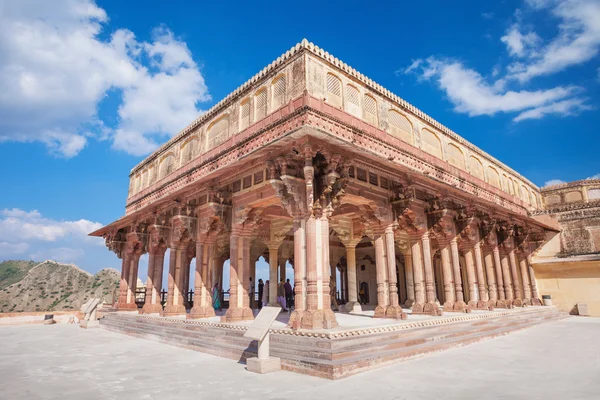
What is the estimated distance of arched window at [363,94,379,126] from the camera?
39.2 feet

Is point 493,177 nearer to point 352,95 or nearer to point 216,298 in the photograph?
point 352,95

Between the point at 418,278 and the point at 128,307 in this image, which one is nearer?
the point at 418,278

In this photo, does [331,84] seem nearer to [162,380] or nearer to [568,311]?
[162,380]

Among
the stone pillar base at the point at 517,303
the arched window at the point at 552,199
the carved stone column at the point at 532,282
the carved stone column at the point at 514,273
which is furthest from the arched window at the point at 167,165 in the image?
the arched window at the point at 552,199

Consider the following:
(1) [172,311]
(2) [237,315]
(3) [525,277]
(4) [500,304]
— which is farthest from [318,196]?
(3) [525,277]

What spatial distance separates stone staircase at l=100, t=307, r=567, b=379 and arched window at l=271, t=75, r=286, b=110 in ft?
21.5

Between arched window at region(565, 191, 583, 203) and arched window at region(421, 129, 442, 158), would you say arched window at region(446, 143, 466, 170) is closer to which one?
arched window at region(421, 129, 442, 158)

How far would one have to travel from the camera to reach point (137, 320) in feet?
45.5

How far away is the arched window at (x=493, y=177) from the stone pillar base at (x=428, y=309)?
1084cm

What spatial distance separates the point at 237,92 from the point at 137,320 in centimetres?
961

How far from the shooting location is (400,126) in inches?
535

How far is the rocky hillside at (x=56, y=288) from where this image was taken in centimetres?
5550

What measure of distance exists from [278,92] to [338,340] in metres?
7.53

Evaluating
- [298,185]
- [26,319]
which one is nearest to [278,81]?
[298,185]
